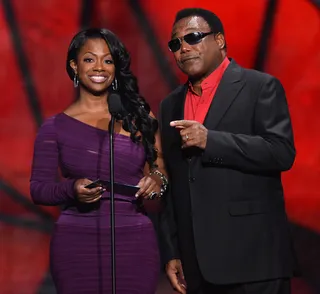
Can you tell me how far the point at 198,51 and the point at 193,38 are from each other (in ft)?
0.16

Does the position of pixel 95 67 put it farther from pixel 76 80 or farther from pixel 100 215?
pixel 100 215

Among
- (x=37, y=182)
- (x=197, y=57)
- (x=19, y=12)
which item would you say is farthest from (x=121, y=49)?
(x=19, y=12)

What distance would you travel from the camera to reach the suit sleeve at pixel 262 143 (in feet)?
7.47

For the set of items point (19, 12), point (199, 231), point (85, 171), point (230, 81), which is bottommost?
point (199, 231)

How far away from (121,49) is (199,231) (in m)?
0.77

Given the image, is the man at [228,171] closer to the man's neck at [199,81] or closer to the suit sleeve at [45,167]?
the man's neck at [199,81]

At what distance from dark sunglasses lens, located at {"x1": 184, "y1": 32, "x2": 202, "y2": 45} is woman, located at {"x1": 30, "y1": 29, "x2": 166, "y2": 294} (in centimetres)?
36

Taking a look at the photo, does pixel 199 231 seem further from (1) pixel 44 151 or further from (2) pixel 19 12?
(2) pixel 19 12

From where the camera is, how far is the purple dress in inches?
102

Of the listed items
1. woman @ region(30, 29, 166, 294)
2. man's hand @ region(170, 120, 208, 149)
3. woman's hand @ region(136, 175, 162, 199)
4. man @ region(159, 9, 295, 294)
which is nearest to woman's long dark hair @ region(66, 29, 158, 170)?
woman @ region(30, 29, 166, 294)

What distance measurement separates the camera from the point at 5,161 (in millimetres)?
3578

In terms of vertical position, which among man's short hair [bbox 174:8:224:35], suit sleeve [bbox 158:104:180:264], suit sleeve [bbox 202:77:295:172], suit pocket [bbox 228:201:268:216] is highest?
man's short hair [bbox 174:8:224:35]

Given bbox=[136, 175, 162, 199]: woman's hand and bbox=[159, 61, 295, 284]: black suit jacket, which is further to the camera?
bbox=[136, 175, 162, 199]: woman's hand

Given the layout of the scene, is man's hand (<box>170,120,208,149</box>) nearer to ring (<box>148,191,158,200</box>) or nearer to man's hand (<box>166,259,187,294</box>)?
ring (<box>148,191,158,200</box>)
